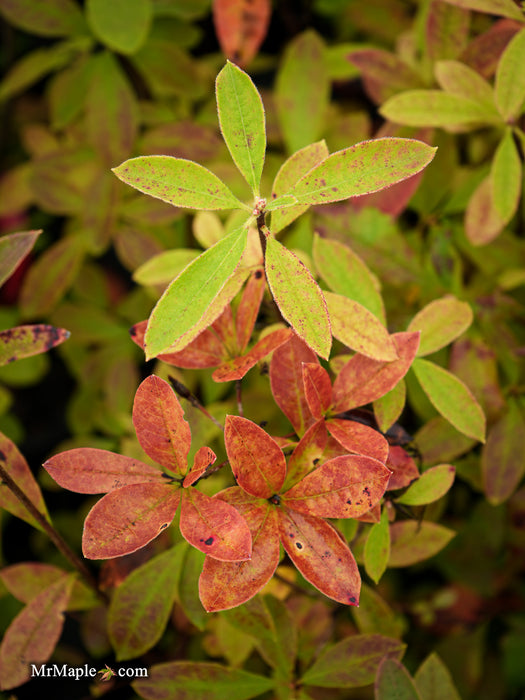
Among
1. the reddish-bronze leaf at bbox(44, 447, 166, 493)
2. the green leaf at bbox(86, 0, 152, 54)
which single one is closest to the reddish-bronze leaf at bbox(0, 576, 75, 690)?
the reddish-bronze leaf at bbox(44, 447, 166, 493)

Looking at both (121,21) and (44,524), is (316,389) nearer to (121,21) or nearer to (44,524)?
(44,524)

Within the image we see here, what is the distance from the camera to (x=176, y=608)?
3.58 ft

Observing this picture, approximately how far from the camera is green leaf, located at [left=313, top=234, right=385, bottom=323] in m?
0.82

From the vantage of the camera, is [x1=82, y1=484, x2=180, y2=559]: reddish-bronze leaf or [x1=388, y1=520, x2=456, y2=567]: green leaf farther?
[x1=388, y1=520, x2=456, y2=567]: green leaf

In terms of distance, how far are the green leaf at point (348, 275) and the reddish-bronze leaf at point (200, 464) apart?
1.06ft

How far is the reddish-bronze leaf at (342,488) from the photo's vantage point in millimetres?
588

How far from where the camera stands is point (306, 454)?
67 cm

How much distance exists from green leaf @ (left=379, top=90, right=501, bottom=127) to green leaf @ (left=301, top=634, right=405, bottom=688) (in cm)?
81

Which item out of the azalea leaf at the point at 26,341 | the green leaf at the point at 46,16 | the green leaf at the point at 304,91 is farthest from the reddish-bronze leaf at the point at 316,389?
the green leaf at the point at 46,16

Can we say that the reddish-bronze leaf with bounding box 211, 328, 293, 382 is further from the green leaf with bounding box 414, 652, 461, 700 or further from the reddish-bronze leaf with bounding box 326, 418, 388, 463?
the green leaf with bounding box 414, 652, 461, 700

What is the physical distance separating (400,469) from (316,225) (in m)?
0.52

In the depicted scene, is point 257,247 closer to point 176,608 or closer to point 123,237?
point 123,237

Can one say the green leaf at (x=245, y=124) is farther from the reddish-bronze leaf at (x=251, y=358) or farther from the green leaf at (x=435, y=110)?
the green leaf at (x=435, y=110)

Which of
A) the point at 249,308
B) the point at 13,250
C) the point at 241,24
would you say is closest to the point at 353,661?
the point at 249,308
